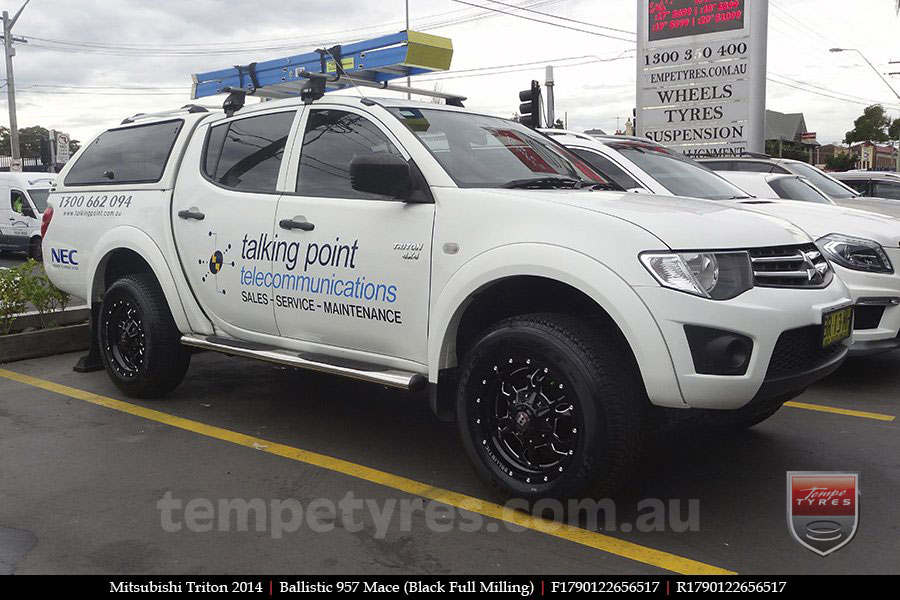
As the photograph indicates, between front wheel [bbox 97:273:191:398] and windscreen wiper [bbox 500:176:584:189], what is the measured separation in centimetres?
257

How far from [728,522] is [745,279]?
1.07 meters

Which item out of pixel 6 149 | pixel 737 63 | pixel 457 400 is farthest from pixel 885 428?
pixel 6 149

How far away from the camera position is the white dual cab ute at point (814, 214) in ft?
19.1

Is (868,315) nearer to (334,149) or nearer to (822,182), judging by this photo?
(334,149)

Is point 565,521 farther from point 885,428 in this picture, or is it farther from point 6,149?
point 6,149

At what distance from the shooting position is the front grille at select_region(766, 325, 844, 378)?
3.37 metres

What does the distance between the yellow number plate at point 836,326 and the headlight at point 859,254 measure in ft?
7.31

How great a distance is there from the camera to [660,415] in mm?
3535

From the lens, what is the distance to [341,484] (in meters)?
4.08

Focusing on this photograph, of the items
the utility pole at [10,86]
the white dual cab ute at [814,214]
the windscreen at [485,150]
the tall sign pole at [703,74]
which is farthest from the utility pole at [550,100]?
the utility pole at [10,86]

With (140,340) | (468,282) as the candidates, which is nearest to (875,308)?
(468,282)

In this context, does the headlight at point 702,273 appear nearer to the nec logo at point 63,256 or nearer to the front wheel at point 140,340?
the front wheel at point 140,340

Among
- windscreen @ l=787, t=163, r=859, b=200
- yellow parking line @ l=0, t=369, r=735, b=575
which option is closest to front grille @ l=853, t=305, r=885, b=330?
yellow parking line @ l=0, t=369, r=735, b=575

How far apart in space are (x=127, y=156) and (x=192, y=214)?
107 centimetres
